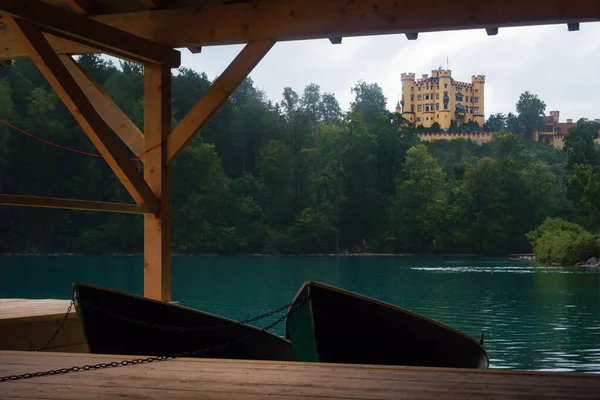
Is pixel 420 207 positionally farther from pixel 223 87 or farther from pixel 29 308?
pixel 29 308

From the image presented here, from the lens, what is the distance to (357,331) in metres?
5.36

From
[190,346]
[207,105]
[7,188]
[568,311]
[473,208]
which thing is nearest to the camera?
[190,346]

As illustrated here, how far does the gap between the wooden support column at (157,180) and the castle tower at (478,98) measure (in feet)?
340

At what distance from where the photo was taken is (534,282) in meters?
31.8

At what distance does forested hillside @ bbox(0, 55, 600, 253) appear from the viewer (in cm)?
5466

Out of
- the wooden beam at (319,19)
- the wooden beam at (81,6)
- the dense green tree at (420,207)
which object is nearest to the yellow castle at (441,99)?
the dense green tree at (420,207)

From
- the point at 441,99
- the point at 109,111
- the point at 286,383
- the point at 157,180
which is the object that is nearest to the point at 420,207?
the point at 441,99

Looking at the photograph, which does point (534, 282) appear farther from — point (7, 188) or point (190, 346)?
point (7, 188)

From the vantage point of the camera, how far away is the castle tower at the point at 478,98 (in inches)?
4277

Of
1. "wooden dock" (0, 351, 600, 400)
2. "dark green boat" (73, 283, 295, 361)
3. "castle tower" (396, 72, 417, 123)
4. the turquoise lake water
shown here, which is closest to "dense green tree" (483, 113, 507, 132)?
"castle tower" (396, 72, 417, 123)

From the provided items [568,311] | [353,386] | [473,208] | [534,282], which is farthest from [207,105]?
[473,208]

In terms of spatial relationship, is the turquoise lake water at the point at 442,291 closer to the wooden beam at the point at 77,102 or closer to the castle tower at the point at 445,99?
the wooden beam at the point at 77,102

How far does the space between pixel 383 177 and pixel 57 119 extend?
24.2 metres

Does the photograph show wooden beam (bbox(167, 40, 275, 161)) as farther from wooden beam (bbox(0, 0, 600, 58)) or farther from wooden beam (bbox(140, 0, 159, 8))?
wooden beam (bbox(140, 0, 159, 8))
